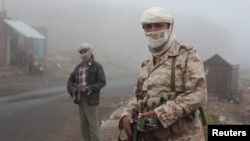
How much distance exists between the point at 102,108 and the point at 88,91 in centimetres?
555

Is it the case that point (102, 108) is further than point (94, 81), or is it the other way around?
point (102, 108)

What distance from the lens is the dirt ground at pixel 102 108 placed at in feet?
25.2

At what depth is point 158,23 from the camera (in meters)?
2.68

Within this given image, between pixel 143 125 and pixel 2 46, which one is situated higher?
pixel 143 125

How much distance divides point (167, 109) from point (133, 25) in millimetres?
62923

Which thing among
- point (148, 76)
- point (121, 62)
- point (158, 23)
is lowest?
point (121, 62)

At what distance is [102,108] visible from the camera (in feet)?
36.2

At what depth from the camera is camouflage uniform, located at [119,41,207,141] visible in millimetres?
2480

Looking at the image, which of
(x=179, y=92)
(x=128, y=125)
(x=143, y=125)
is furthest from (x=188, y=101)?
(x=128, y=125)

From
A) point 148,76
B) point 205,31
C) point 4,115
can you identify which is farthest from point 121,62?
point 205,31

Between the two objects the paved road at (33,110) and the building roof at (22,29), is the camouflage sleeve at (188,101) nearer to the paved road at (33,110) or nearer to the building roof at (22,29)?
the paved road at (33,110)

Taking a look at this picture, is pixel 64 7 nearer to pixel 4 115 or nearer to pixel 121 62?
pixel 121 62

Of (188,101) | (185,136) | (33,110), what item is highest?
(188,101)

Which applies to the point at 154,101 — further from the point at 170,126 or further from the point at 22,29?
the point at 22,29
